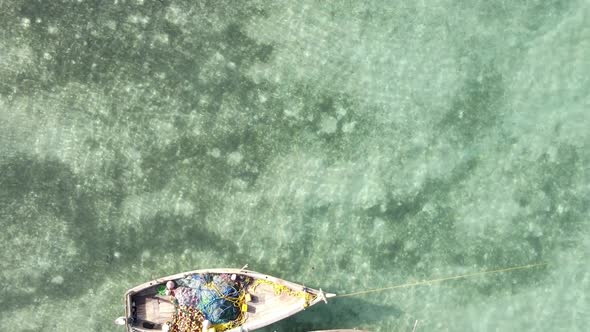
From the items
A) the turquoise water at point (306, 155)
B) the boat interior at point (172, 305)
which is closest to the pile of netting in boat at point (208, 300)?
the boat interior at point (172, 305)

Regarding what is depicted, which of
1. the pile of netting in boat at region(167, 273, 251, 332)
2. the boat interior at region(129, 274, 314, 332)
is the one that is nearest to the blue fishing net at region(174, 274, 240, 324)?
the pile of netting in boat at region(167, 273, 251, 332)

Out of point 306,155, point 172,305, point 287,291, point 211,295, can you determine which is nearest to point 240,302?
point 211,295

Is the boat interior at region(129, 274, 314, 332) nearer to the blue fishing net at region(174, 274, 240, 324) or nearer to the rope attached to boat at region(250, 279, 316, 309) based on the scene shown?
the rope attached to boat at region(250, 279, 316, 309)

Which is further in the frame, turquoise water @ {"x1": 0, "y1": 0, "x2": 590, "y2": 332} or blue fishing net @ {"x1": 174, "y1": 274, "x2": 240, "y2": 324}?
turquoise water @ {"x1": 0, "y1": 0, "x2": 590, "y2": 332}

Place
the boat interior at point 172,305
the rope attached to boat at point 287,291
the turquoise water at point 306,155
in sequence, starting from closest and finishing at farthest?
the rope attached to boat at point 287,291 < the boat interior at point 172,305 < the turquoise water at point 306,155

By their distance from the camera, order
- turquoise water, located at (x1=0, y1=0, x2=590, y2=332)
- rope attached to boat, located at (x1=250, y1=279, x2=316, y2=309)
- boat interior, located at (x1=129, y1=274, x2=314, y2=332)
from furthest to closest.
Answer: turquoise water, located at (x1=0, y1=0, x2=590, y2=332), boat interior, located at (x1=129, y1=274, x2=314, y2=332), rope attached to boat, located at (x1=250, y1=279, x2=316, y2=309)

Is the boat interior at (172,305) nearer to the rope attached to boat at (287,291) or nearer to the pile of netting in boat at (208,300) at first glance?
the rope attached to boat at (287,291)

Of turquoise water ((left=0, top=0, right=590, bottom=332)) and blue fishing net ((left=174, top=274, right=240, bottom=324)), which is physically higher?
turquoise water ((left=0, top=0, right=590, bottom=332))
